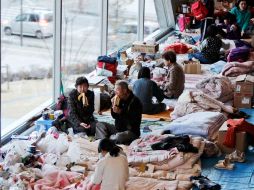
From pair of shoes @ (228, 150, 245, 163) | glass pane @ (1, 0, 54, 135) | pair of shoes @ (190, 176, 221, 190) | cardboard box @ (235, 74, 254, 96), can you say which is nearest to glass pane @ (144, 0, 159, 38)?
cardboard box @ (235, 74, 254, 96)

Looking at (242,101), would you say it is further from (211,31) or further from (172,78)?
(211,31)

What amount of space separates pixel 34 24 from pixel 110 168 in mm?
3549

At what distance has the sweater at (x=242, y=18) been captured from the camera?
51.0ft

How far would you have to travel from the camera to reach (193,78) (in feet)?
38.0

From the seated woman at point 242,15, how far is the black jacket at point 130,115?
806cm

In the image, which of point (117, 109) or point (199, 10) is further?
point (199, 10)

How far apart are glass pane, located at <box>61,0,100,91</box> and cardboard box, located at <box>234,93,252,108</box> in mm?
2563

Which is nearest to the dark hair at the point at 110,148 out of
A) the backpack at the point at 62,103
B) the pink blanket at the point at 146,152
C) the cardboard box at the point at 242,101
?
the pink blanket at the point at 146,152

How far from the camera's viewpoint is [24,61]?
8.59 meters

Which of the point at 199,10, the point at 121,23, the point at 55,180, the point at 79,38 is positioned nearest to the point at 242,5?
the point at 199,10

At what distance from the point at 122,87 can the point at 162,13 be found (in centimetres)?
862

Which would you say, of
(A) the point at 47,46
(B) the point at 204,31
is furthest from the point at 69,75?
(B) the point at 204,31

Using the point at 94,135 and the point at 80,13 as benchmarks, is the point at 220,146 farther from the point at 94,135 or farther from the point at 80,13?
the point at 80,13

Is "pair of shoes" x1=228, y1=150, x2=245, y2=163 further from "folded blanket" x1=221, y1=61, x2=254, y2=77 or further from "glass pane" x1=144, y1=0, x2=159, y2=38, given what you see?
"glass pane" x1=144, y1=0, x2=159, y2=38
